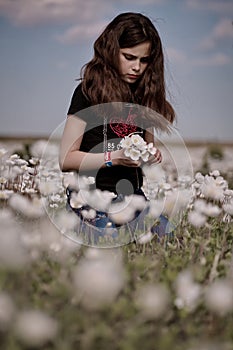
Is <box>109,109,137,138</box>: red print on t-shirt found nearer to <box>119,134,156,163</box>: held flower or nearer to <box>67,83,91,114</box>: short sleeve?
<box>67,83,91,114</box>: short sleeve

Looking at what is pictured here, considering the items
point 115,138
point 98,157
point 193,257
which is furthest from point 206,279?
point 115,138

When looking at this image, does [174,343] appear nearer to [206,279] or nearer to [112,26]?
[206,279]

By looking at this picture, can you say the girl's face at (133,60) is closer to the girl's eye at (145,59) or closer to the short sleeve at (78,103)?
the girl's eye at (145,59)

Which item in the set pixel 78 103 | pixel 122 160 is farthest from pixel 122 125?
pixel 122 160

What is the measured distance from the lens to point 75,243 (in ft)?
5.85

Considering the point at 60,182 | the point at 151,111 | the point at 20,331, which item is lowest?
the point at 60,182

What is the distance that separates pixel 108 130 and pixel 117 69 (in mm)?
304

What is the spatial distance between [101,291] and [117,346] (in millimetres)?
183

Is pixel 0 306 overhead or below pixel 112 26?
below

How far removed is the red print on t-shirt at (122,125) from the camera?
2887 mm

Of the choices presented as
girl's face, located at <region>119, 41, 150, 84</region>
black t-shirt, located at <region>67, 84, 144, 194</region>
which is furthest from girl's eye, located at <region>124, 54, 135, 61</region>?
black t-shirt, located at <region>67, 84, 144, 194</region>

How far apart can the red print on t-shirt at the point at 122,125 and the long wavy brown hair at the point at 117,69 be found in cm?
9

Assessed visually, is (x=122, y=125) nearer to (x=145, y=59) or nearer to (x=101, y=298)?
(x=145, y=59)

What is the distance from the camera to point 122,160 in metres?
2.42
